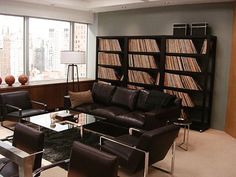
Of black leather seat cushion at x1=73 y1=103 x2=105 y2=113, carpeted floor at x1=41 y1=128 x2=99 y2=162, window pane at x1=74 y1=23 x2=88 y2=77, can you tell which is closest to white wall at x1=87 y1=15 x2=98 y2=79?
window pane at x1=74 y1=23 x2=88 y2=77

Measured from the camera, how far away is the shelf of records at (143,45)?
5.75 meters

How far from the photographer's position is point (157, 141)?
9.18 ft

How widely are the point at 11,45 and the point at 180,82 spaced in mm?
3758

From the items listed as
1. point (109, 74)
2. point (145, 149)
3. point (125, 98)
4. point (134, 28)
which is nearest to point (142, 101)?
point (125, 98)

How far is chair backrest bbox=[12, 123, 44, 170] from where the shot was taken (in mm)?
2367

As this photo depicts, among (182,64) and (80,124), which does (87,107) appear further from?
(182,64)

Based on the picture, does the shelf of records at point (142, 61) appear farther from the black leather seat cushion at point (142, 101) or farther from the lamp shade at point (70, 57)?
the lamp shade at point (70, 57)

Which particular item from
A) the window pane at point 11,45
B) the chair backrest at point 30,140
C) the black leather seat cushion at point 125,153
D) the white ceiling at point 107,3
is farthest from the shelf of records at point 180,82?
the chair backrest at point 30,140

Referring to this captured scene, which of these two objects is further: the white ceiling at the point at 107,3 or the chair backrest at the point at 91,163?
the white ceiling at the point at 107,3

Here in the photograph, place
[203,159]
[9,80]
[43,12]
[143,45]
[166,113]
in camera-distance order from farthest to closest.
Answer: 1. [43,12]
2. [143,45]
3. [9,80]
4. [166,113]
5. [203,159]

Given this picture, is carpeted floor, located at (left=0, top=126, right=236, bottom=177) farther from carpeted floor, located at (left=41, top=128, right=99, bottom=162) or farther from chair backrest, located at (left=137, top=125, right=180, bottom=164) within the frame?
chair backrest, located at (left=137, top=125, right=180, bottom=164)

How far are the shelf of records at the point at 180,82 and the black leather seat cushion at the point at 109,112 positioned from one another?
3.74 ft

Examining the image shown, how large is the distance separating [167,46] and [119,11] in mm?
1848

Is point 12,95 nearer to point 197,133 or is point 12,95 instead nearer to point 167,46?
point 167,46
